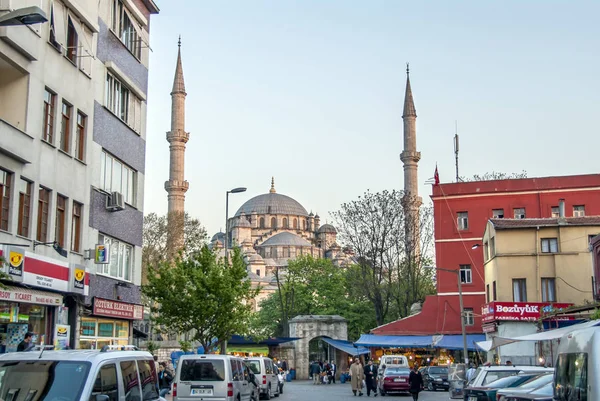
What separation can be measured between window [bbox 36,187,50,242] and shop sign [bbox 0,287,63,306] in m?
1.46

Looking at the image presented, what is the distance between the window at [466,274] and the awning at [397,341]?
4063mm

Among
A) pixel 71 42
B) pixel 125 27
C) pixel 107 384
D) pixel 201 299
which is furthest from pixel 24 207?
pixel 201 299

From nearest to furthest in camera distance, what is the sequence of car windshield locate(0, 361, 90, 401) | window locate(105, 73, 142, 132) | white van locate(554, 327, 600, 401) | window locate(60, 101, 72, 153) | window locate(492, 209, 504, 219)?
white van locate(554, 327, 600, 401), car windshield locate(0, 361, 90, 401), window locate(60, 101, 72, 153), window locate(105, 73, 142, 132), window locate(492, 209, 504, 219)

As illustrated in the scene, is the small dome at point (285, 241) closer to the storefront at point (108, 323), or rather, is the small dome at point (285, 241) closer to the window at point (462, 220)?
the window at point (462, 220)

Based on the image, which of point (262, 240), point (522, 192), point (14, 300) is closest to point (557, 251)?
point (522, 192)

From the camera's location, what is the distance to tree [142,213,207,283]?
59.3m

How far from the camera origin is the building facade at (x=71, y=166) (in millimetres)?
18984

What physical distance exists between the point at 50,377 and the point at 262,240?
15063cm

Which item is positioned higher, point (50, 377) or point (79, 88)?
point (79, 88)

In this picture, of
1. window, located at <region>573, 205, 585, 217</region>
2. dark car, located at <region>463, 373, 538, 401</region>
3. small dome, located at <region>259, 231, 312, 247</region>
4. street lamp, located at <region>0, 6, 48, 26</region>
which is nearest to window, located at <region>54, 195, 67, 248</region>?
street lamp, located at <region>0, 6, 48, 26</region>

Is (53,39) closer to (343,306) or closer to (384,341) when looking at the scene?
(384,341)

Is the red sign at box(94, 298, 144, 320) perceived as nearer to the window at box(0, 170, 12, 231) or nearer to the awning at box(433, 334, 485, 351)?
the window at box(0, 170, 12, 231)

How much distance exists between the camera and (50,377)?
29.7ft

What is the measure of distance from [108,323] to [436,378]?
67.6ft
